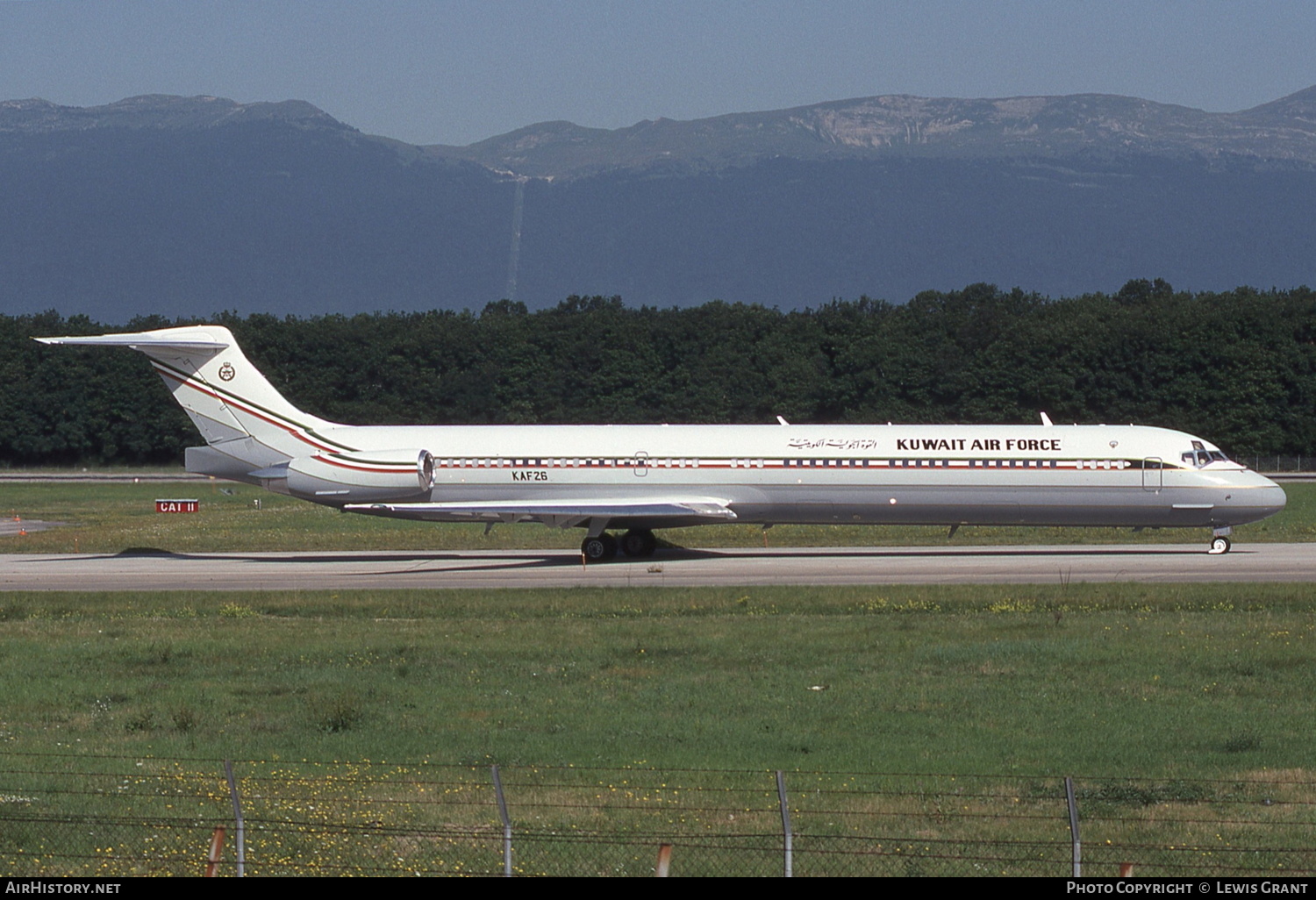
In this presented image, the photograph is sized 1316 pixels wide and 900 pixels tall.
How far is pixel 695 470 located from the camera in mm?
39844

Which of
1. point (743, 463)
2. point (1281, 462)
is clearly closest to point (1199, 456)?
point (743, 463)

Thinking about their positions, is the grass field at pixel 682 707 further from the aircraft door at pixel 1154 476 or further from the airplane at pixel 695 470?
the airplane at pixel 695 470

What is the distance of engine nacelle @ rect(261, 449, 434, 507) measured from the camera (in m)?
40.5

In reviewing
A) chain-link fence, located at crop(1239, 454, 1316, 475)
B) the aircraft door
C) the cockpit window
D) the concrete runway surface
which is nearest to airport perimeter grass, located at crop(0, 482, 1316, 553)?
the concrete runway surface

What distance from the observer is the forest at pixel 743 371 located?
93.8 m

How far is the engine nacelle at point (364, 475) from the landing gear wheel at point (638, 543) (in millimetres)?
5778

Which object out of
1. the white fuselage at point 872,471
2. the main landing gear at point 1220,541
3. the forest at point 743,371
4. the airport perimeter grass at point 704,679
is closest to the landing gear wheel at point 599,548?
the white fuselage at point 872,471

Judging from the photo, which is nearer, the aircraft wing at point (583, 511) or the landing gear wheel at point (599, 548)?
the aircraft wing at point (583, 511)

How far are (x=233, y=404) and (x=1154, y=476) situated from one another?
1010 inches

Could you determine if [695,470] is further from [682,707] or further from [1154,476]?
[682,707]

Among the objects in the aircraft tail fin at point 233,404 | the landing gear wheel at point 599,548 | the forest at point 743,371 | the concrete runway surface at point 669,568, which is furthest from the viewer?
the forest at point 743,371

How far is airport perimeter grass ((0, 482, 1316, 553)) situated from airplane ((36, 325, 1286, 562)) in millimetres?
4611

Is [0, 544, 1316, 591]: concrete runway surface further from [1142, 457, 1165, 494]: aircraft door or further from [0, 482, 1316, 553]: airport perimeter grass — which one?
[0, 482, 1316, 553]: airport perimeter grass

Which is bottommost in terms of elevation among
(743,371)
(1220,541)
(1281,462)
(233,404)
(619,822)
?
(619,822)
